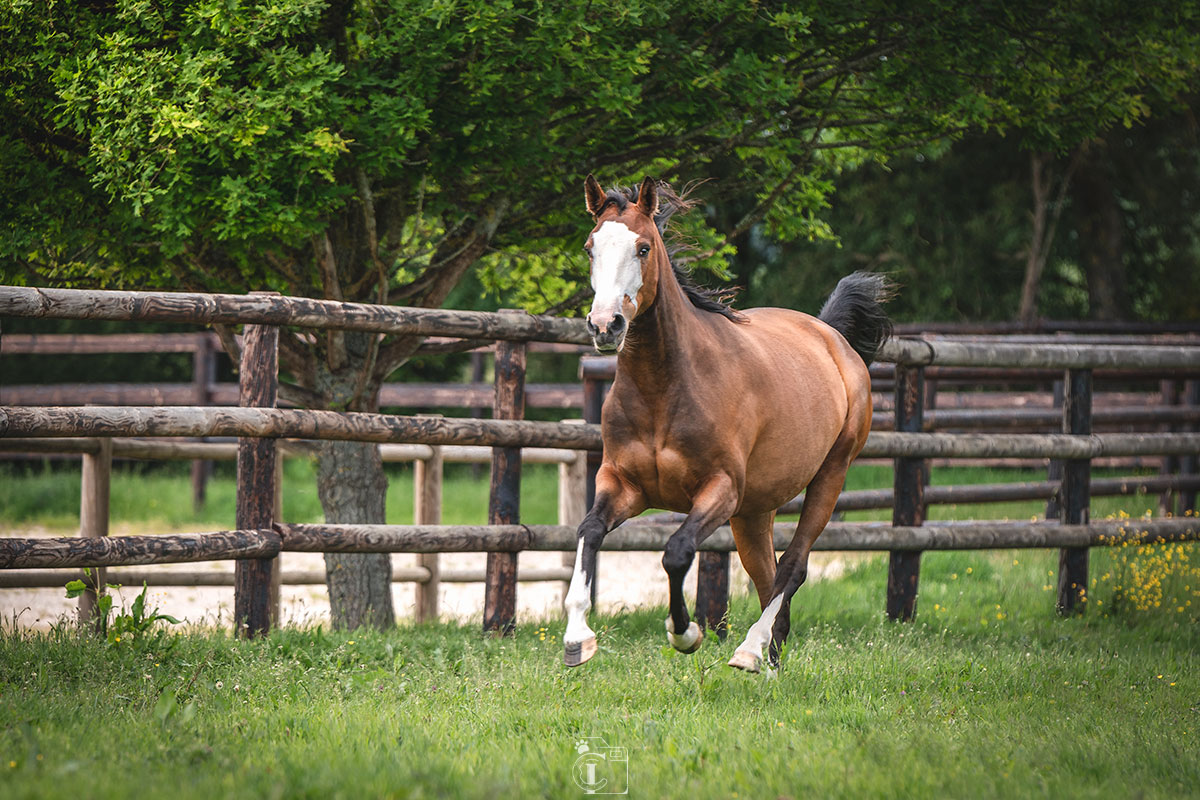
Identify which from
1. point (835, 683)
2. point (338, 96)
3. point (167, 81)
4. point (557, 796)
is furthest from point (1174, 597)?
point (167, 81)

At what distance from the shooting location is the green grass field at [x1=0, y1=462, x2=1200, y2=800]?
9.82 ft

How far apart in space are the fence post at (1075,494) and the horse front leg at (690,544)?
140 inches

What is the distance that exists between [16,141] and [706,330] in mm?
3397

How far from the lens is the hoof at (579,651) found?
390 centimetres

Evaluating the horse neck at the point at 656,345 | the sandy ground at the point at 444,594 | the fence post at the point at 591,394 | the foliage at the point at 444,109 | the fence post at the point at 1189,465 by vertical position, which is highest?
the foliage at the point at 444,109

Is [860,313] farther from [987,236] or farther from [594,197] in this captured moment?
[987,236]

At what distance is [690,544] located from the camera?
4.10 metres

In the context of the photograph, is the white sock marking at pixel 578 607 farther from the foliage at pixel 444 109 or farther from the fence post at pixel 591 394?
the fence post at pixel 591 394

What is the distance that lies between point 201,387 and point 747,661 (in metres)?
9.96

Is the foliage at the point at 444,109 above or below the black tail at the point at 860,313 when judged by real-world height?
above

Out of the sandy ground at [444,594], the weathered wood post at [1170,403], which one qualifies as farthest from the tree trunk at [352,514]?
the weathered wood post at [1170,403]

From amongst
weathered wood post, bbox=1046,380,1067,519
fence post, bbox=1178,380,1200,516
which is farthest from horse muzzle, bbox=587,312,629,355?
fence post, bbox=1178,380,1200,516

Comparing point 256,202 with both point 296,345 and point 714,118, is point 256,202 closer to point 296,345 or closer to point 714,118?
point 296,345

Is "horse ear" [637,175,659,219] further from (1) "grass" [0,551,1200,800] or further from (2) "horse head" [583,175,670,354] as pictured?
(1) "grass" [0,551,1200,800]
